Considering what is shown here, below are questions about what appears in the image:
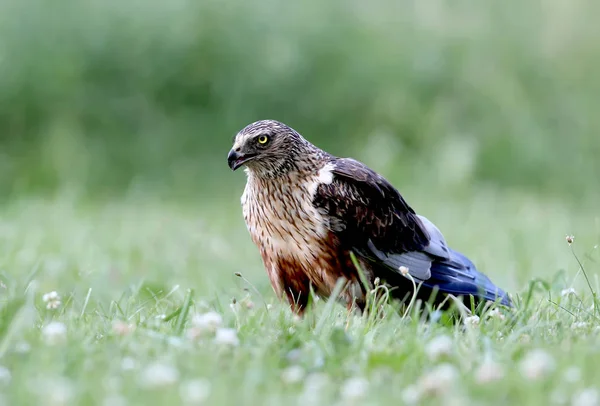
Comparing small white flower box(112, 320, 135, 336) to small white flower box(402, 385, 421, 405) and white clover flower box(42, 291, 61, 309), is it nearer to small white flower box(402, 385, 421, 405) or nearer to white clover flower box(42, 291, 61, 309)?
white clover flower box(42, 291, 61, 309)

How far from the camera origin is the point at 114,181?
10.4 m

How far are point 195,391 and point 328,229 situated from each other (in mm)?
1961

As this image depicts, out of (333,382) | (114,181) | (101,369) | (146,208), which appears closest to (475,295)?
(333,382)

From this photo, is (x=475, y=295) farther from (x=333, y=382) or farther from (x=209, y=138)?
(x=209, y=138)

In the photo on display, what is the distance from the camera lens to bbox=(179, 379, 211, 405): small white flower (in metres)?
2.43

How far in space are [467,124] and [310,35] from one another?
218 cm

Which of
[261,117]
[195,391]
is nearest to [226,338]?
[195,391]

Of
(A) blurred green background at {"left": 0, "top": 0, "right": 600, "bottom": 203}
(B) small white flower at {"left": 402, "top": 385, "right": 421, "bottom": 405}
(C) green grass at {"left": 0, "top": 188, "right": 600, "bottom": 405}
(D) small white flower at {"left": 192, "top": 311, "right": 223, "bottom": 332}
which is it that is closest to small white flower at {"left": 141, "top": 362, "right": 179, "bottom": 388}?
(C) green grass at {"left": 0, "top": 188, "right": 600, "bottom": 405}

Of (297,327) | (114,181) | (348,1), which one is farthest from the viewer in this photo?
(348,1)

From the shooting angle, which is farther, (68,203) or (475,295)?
(68,203)

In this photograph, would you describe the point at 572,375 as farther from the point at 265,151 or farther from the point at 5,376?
the point at 265,151

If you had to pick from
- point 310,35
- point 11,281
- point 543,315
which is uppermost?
point 310,35

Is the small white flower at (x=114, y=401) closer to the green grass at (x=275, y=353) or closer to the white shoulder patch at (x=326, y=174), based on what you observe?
the green grass at (x=275, y=353)

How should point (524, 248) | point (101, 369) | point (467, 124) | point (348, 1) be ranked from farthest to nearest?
1. point (348, 1)
2. point (467, 124)
3. point (524, 248)
4. point (101, 369)
